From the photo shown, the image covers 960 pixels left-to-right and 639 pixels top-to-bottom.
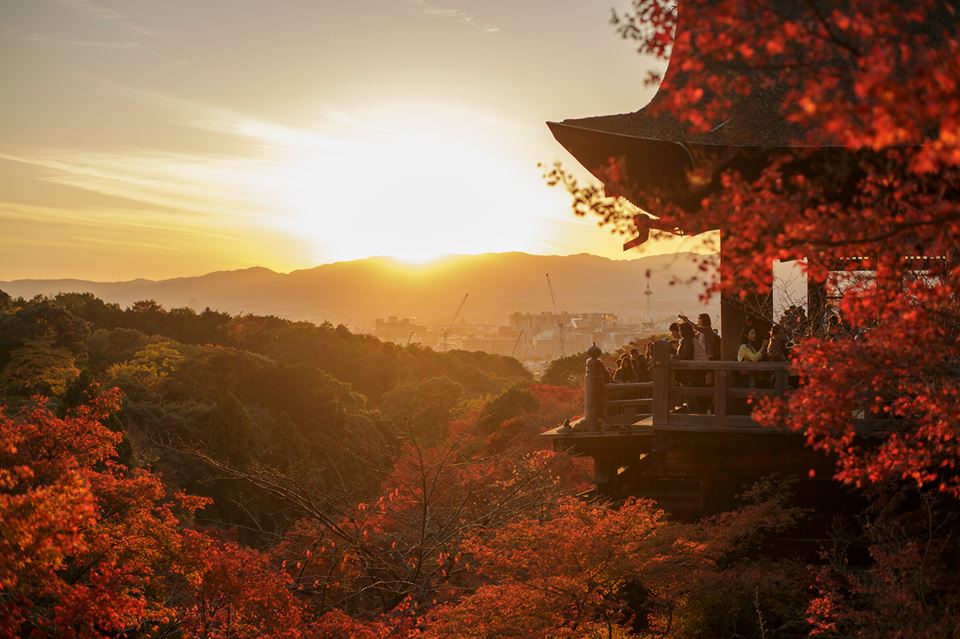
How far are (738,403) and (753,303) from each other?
4.24 feet

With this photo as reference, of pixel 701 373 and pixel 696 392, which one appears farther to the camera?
pixel 701 373

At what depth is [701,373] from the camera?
11750 mm

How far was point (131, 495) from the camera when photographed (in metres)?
12.7

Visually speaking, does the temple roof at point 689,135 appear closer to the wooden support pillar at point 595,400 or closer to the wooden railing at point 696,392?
the wooden railing at point 696,392

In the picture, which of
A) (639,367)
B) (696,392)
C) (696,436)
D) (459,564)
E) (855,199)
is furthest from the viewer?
(459,564)

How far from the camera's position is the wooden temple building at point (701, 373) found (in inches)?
408

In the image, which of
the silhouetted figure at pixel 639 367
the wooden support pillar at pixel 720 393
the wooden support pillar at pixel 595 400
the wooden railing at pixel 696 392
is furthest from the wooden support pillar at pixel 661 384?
the silhouetted figure at pixel 639 367

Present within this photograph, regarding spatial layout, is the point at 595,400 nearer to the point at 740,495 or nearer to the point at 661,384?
the point at 661,384

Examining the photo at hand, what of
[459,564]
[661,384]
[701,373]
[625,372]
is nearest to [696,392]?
[661,384]

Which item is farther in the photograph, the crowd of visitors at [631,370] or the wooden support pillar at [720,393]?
the crowd of visitors at [631,370]

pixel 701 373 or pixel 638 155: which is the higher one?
pixel 638 155

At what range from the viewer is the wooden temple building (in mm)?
10359

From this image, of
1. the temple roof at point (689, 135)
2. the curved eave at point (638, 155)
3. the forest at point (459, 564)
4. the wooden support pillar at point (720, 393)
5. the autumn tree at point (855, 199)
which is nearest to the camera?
the autumn tree at point (855, 199)

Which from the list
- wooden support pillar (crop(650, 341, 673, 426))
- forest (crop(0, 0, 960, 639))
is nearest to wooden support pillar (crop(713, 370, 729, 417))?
wooden support pillar (crop(650, 341, 673, 426))
